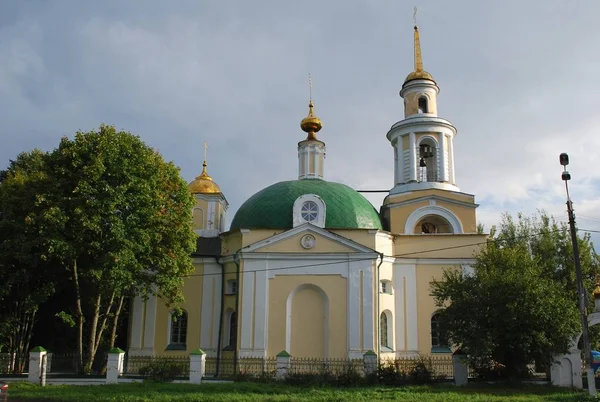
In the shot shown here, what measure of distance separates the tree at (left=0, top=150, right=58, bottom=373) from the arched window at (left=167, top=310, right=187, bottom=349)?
5524 millimetres

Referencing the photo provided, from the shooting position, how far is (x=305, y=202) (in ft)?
74.9

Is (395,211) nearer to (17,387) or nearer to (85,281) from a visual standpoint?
(85,281)

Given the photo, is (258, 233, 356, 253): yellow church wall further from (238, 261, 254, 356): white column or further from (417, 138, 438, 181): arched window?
(417, 138, 438, 181): arched window

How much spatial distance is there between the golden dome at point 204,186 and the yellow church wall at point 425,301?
12.3 meters

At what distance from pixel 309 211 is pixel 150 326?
341 inches

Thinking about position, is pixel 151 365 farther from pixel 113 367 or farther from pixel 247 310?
pixel 247 310

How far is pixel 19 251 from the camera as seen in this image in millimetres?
18797

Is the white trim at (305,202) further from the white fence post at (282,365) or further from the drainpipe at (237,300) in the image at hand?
the white fence post at (282,365)

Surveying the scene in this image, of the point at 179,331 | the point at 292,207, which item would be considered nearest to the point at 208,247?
the point at 179,331

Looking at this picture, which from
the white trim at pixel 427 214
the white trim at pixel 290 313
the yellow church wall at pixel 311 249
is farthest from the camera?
the white trim at pixel 427 214

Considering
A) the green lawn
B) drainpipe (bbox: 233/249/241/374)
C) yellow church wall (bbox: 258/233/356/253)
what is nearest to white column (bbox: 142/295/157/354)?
drainpipe (bbox: 233/249/241/374)

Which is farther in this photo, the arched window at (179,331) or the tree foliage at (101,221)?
the arched window at (179,331)

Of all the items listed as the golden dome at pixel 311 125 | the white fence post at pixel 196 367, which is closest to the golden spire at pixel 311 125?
the golden dome at pixel 311 125

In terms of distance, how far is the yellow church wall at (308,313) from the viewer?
20984 mm
